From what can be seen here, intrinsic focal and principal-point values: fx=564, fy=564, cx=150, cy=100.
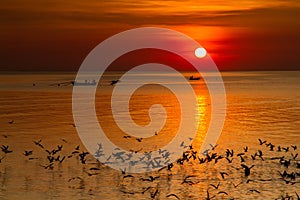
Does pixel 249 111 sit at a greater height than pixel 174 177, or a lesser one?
greater

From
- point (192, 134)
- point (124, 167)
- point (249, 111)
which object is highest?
point (249, 111)

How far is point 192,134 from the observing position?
42.0 meters

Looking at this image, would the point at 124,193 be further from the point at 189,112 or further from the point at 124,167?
the point at 189,112

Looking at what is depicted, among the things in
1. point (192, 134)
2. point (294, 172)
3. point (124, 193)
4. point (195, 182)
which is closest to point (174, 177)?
point (195, 182)

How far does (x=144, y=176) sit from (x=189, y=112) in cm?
3491

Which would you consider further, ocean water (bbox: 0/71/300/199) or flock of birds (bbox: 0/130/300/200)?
flock of birds (bbox: 0/130/300/200)

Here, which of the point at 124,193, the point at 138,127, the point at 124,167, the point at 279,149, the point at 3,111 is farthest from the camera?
the point at 3,111

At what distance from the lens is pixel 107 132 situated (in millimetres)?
42125

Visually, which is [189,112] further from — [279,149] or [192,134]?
[279,149]

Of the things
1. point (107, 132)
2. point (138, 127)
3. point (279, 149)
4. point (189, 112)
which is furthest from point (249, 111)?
point (279, 149)

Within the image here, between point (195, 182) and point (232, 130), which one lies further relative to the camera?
point (232, 130)

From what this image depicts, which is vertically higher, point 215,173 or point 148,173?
point 148,173

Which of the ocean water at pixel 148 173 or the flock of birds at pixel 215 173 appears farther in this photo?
the flock of birds at pixel 215 173

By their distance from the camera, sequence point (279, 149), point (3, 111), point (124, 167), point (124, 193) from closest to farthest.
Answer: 1. point (124, 193)
2. point (124, 167)
3. point (279, 149)
4. point (3, 111)
